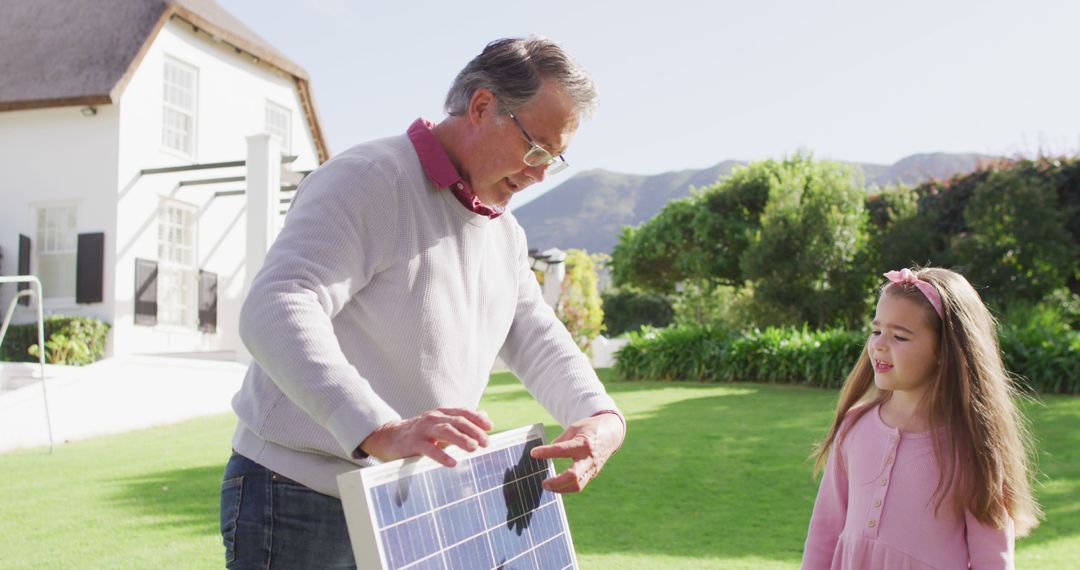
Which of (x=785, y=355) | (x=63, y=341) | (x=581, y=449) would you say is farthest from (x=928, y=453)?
(x=63, y=341)

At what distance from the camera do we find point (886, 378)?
→ 311cm

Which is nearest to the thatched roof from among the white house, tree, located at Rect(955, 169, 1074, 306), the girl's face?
the white house

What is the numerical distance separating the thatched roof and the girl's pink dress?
1326 cm

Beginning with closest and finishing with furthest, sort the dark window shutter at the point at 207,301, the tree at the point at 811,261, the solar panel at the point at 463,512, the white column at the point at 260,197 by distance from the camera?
the solar panel at the point at 463,512 → the white column at the point at 260,197 → the dark window shutter at the point at 207,301 → the tree at the point at 811,261

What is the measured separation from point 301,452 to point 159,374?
10.6 m

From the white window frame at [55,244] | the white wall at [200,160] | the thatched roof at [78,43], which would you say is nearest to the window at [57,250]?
the white window frame at [55,244]

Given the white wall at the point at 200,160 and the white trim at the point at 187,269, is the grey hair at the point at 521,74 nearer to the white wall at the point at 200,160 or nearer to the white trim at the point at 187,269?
the white wall at the point at 200,160

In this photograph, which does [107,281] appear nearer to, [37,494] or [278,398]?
[37,494]

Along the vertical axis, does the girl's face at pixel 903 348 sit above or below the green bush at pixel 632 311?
below

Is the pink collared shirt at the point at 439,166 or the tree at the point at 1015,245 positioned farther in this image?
the tree at the point at 1015,245

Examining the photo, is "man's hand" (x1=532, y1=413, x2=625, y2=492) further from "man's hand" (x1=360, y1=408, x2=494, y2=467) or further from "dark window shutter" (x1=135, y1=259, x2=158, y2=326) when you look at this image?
"dark window shutter" (x1=135, y1=259, x2=158, y2=326)

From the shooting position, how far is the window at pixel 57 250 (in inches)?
583

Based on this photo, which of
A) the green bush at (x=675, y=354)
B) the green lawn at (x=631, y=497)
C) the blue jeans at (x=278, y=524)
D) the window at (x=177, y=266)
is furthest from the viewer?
the green bush at (x=675, y=354)

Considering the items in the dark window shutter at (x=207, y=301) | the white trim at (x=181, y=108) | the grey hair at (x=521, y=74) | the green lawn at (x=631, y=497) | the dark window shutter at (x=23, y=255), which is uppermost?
the white trim at (x=181, y=108)
